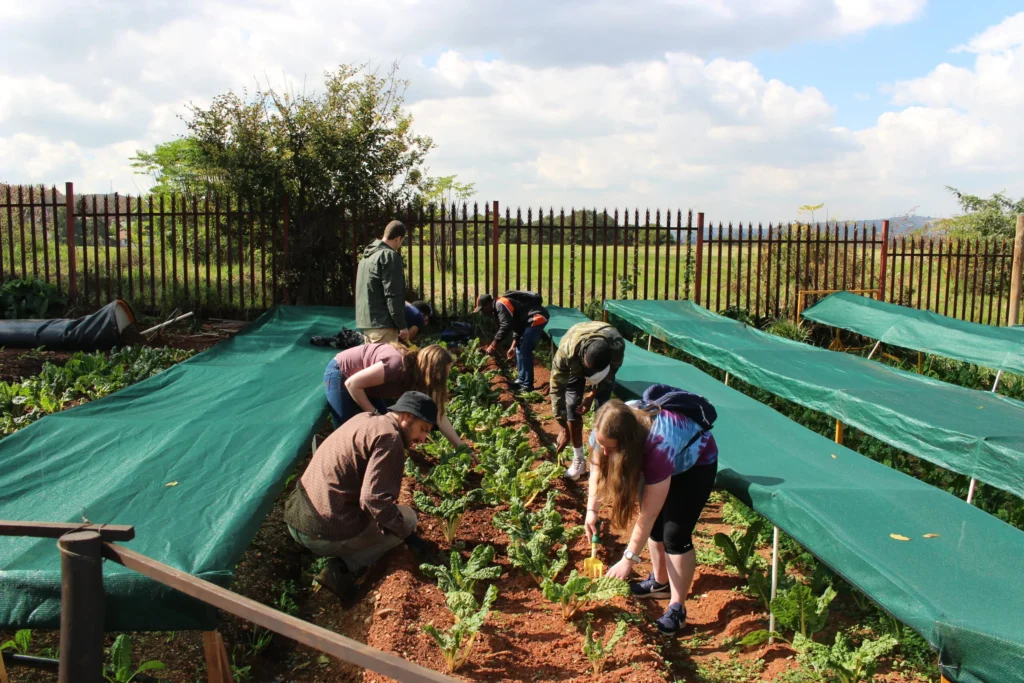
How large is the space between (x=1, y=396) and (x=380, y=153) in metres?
Answer: 7.00

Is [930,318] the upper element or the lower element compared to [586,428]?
upper

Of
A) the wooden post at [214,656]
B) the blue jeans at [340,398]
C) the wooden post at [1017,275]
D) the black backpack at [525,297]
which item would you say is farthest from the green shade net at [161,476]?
the wooden post at [1017,275]

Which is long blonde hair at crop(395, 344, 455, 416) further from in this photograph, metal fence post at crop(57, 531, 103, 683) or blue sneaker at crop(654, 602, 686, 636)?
metal fence post at crop(57, 531, 103, 683)

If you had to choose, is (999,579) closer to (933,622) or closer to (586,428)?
(933,622)

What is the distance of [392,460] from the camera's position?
12.4 feet

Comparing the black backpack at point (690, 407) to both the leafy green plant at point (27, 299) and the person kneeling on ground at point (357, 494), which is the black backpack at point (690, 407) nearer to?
the person kneeling on ground at point (357, 494)

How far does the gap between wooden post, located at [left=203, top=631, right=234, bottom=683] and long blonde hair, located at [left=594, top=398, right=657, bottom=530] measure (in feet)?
5.78

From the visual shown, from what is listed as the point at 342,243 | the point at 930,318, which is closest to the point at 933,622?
the point at 930,318

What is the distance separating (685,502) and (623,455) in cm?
52

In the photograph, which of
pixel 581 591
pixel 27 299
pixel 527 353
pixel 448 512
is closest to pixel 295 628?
pixel 581 591

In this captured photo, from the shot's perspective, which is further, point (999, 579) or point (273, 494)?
point (273, 494)

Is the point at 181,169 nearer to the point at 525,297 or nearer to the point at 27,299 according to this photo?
the point at 27,299

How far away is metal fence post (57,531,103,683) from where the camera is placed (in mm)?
2232

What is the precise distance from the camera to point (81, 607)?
2256 millimetres
